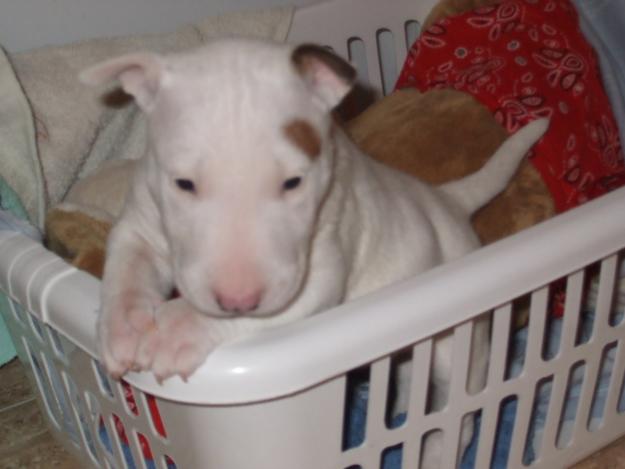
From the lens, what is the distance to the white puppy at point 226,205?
100 centimetres

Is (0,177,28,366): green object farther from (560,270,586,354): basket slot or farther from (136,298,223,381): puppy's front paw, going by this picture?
(560,270,586,354): basket slot

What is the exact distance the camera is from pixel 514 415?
1.69 m

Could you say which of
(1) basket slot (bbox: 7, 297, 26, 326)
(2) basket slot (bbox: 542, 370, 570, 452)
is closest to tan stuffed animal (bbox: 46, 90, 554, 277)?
(1) basket slot (bbox: 7, 297, 26, 326)

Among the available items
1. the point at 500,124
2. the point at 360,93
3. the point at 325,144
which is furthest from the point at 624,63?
the point at 325,144

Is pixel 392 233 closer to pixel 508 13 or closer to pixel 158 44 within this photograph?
pixel 158 44

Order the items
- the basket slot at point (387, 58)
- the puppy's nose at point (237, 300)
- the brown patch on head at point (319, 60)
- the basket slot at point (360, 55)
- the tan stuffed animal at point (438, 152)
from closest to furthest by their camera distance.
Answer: the puppy's nose at point (237, 300) < the brown patch on head at point (319, 60) < the tan stuffed animal at point (438, 152) < the basket slot at point (360, 55) < the basket slot at point (387, 58)

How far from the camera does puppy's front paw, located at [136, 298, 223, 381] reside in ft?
3.26

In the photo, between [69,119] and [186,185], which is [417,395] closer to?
[186,185]

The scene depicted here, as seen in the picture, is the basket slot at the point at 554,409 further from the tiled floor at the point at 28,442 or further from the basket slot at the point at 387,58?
the basket slot at the point at 387,58

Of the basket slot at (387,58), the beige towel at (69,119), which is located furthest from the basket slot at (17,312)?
the basket slot at (387,58)

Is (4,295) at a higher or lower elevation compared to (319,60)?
lower

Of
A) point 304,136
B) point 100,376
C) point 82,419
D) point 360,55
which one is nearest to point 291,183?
point 304,136

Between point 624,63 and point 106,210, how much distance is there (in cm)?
127

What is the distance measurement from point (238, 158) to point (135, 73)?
241mm
